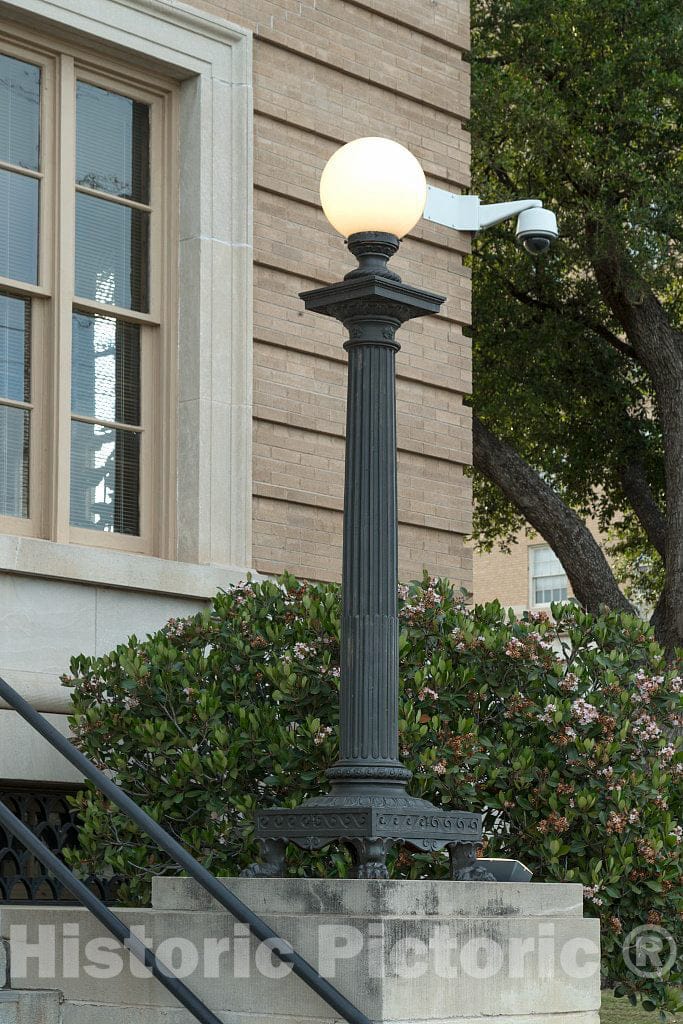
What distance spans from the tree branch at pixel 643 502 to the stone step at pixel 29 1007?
13627 mm

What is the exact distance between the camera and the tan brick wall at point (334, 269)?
30.3 feet

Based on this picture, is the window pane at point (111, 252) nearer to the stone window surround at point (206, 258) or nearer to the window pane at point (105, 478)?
the stone window surround at point (206, 258)

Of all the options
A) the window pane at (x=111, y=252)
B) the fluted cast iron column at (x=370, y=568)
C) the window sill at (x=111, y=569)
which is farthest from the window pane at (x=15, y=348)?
the fluted cast iron column at (x=370, y=568)

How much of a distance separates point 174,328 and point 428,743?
3511 mm

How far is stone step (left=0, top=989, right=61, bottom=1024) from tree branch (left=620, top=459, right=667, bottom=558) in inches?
537

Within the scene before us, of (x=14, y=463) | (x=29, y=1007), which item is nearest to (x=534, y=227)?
(x=14, y=463)

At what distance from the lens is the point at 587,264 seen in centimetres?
1788

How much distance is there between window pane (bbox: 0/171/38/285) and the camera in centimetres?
847

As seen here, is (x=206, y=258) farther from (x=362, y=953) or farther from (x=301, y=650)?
(x=362, y=953)

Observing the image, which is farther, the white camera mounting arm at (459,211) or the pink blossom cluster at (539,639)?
the white camera mounting arm at (459,211)

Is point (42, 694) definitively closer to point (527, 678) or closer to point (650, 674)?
point (527, 678)

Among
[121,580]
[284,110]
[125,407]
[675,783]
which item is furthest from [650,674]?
[284,110]

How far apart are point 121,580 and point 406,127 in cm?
391

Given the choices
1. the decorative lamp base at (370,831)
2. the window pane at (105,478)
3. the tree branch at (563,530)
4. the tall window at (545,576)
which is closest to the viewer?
the decorative lamp base at (370,831)
